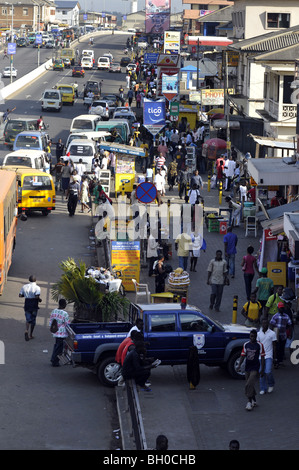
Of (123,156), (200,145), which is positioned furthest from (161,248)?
(200,145)

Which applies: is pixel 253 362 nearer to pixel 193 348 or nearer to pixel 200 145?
pixel 193 348

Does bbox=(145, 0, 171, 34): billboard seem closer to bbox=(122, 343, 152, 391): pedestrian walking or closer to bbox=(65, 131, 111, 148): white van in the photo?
bbox=(65, 131, 111, 148): white van

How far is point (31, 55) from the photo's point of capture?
12019 centimetres

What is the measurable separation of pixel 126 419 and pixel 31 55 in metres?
110

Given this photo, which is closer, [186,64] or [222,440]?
[222,440]

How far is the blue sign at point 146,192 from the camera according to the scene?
23406mm

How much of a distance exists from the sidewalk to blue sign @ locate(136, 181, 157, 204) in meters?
7.00

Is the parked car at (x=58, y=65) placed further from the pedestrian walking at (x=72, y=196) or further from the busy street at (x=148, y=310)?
the pedestrian walking at (x=72, y=196)

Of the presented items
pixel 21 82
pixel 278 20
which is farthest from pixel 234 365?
pixel 21 82

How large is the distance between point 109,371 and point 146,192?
27.5ft

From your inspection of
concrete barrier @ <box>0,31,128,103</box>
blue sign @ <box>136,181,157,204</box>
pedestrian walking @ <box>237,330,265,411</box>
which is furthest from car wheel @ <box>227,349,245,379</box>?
concrete barrier @ <box>0,31,128,103</box>

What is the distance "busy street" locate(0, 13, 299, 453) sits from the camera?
47.2ft

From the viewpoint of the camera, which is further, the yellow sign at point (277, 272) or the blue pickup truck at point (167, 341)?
the yellow sign at point (277, 272)

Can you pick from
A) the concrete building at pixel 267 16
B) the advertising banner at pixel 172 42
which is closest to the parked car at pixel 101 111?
the concrete building at pixel 267 16
